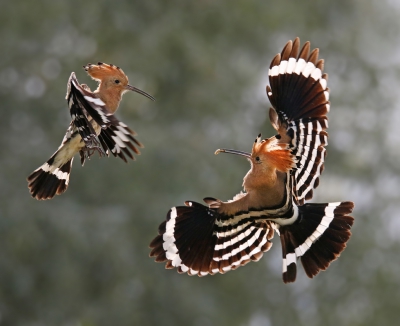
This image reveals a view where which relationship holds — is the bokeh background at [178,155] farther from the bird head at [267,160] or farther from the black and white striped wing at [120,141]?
the black and white striped wing at [120,141]

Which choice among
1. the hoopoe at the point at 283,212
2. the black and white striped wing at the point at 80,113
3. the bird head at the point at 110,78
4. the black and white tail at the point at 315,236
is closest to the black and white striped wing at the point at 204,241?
the hoopoe at the point at 283,212

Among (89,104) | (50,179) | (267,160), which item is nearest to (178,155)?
(267,160)

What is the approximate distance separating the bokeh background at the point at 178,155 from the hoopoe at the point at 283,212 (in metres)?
5.45

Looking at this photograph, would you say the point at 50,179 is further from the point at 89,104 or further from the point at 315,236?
the point at 315,236

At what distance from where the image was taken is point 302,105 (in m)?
3.94

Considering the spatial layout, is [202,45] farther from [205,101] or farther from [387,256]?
[387,256]

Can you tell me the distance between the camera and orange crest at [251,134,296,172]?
363 cm

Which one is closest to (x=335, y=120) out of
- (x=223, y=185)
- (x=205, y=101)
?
(x=205, y=101)

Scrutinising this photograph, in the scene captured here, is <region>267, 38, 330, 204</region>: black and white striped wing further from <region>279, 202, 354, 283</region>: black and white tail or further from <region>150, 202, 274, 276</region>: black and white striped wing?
<region>150, 202, 274, 276</region>: black and white striped wing

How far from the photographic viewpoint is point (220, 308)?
9914 mm

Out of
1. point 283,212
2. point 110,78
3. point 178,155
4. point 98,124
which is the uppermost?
point 178,155

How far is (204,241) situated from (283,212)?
36cm

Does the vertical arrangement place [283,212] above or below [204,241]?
above

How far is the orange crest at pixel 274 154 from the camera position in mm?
3631
